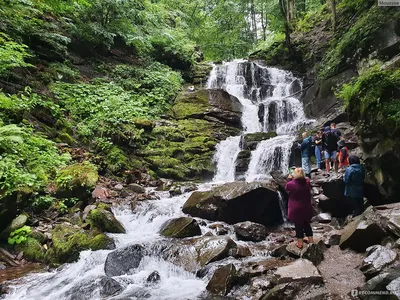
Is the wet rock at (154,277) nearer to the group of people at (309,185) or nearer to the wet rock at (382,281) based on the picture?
the group of people at (309,185)

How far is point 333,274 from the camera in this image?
5480 mm

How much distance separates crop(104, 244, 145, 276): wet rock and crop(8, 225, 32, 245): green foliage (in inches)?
92.8

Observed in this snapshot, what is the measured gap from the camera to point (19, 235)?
746 cm

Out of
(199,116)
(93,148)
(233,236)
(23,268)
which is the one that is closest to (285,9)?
(199,116)

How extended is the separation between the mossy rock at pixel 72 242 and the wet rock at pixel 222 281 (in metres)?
3.06

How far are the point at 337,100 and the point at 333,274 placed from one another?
1295 cm

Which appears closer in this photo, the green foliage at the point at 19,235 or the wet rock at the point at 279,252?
the wet rock at the point at 279,252

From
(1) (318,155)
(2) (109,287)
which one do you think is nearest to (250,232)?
(2) (109,287)

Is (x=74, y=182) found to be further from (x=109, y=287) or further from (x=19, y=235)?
(x=109, y=287)

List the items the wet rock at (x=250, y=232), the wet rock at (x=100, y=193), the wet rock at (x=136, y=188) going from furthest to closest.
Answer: the wet rock at (x=136, y=188) < the wet rock at (x=100, y=193) < the wet rock at (x=250, y=232)

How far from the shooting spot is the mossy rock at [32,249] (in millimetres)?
7211

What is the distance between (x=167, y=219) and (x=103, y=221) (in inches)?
80.1

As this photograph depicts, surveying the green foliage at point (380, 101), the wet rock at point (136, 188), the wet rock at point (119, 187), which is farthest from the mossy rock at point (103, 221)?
the green foliage at point (380, 101)

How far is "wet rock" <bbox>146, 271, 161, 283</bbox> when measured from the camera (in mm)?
A: 6377
